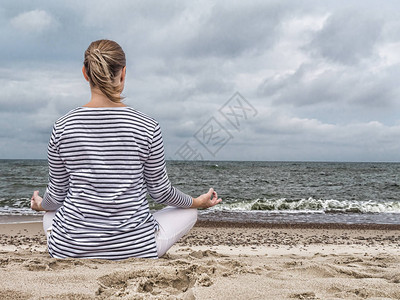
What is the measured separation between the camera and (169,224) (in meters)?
2.76

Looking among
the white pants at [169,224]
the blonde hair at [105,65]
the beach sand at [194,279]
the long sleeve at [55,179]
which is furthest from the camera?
the white pants at [169,224]

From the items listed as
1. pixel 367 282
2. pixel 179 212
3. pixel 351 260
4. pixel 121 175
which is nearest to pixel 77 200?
pixel 121 175

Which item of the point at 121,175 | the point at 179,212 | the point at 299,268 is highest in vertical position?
the point at 121,175

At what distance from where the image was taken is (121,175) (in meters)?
2.38

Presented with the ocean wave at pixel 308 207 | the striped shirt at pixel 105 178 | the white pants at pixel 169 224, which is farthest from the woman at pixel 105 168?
the ocean wave at pixel 308 207

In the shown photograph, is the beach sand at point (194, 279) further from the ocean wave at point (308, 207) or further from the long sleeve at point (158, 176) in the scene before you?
the ocean wave at point (308, 207)

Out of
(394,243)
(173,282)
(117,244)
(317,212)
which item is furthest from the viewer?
(317,212)

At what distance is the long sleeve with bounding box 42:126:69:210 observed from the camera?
2.45 m

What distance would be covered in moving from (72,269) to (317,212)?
954 cm

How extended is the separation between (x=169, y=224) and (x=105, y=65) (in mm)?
1224

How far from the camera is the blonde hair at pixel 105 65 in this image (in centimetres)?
229

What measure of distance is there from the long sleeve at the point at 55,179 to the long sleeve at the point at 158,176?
56cm

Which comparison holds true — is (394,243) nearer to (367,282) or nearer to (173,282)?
(367,282)

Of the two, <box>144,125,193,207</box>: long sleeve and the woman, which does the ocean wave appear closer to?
<box>144,125,193,207</box>: long sleeve
